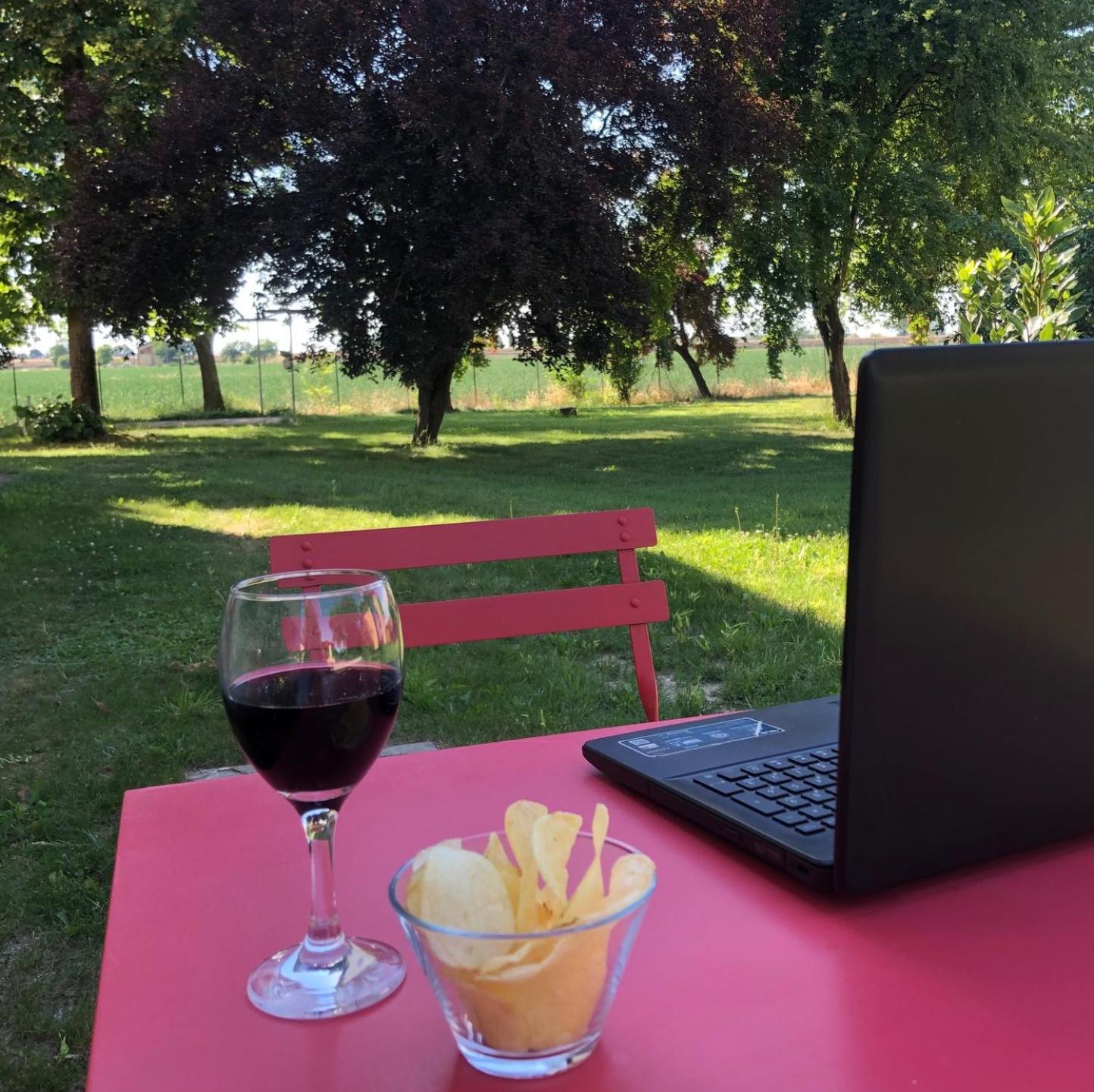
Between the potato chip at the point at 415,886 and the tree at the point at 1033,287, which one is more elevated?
the tree at the point at 1033,287

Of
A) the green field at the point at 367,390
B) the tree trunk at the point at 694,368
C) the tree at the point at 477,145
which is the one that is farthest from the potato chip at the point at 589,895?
the tree trunk at the point at 694,368

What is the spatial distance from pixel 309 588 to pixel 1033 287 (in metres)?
1.92

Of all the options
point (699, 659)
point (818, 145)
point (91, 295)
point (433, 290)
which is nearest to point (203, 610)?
point (699, 659)

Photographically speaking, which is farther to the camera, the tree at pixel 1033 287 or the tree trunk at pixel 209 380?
the tree trunk at pixel 209 380

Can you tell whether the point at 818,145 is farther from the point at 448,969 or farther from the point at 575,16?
the point at 448,969

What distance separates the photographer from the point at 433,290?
11266mm

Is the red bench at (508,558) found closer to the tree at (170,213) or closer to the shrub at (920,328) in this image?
the tree at (170,213)

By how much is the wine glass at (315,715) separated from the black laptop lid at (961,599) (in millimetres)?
→ 308

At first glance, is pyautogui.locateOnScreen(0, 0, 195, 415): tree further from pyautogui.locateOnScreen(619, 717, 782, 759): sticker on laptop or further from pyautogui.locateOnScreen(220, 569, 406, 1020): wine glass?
pyautogui.locateOnScreen(220, 569, 406, 1020): wine glass

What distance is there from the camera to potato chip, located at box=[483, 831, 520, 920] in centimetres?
61

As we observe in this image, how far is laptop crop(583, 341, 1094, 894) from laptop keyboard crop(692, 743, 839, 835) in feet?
0.10

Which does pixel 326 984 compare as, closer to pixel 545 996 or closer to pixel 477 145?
pixel 545 996

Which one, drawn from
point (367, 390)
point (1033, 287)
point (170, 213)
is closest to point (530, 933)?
point (1033, 287)

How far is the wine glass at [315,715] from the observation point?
27.2 inches
